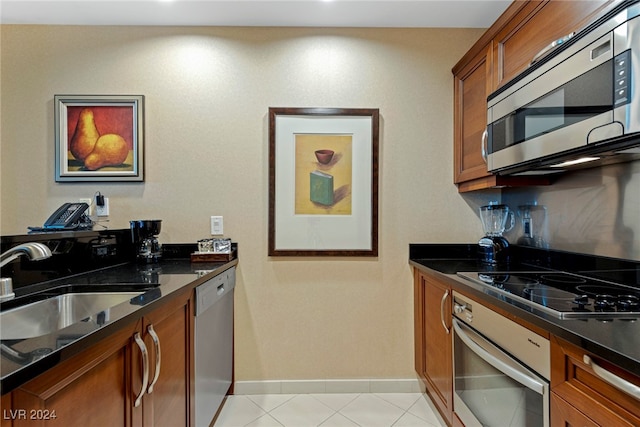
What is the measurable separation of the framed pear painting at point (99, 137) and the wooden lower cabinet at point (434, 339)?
1.93 meters

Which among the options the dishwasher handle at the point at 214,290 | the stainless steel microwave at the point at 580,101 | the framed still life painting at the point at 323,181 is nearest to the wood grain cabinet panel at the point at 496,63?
the stainless steel microwave at the point at 580,101

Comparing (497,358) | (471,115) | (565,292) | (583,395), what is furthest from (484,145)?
(583,395)

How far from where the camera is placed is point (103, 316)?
877mm

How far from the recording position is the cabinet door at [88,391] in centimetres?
64

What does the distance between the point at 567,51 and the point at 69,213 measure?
257 centimetres

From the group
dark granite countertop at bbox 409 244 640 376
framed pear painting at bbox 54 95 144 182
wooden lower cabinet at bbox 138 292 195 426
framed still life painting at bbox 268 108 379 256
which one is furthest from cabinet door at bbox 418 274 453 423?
framed pear painting at bbox 54 95 144 182

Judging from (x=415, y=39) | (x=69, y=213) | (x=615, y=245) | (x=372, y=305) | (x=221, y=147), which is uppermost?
(x=415, y=39)

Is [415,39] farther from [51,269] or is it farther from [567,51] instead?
[51,269]

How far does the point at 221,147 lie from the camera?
7.20 feet

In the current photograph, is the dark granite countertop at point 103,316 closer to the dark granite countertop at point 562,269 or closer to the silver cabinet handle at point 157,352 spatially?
the silver cabinet handle at point 157,352

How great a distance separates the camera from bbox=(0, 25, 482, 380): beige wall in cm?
217

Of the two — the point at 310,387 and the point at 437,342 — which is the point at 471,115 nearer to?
the point at 437,342

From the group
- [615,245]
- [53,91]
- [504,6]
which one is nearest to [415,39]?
[504,6]

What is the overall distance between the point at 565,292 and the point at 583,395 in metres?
0.50
